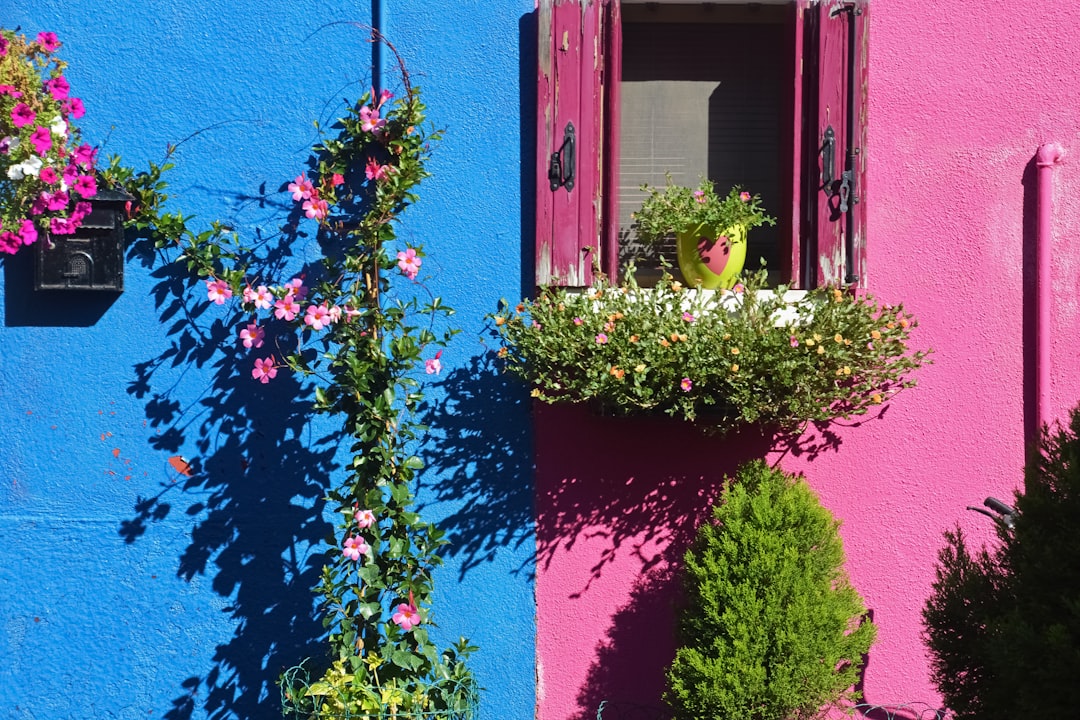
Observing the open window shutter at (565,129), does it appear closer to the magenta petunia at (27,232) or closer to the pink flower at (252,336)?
the pink flower at (252,336)

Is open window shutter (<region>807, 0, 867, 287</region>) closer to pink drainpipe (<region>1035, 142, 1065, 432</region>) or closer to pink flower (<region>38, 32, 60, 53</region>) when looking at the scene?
pink drainpipe (<region>1035, 142, 1065, 432</region>)

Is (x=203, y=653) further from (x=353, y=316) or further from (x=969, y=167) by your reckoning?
(x=969, y=167)

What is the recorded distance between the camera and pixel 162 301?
12.5 feet

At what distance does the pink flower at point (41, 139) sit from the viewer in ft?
11.1

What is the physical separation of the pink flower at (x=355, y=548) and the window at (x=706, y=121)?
3.72ft

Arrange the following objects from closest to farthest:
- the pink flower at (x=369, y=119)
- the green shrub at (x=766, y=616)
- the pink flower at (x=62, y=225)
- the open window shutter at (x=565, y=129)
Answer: the green shrub at (x=766, y=616) → the pink flower at (x=62, y=225) → the pink flower at (x=369, y=119) → the open window shutter at (x=565, y=129)

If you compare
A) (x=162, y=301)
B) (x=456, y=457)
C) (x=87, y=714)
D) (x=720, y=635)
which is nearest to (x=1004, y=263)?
(x=720, y=635)

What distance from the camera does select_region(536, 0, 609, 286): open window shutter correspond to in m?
3.75

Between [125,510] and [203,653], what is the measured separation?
598 mm

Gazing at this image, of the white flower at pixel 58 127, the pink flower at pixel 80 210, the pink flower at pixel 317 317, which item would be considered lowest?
the pink flower at pixel 317 317

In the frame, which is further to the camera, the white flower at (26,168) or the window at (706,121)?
the window at (706,121)

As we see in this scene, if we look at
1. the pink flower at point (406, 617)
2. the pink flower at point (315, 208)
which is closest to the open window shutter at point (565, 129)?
the pink flower at point (315, 208)

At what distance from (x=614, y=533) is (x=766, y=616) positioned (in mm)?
684

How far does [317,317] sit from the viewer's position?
3.57 m
